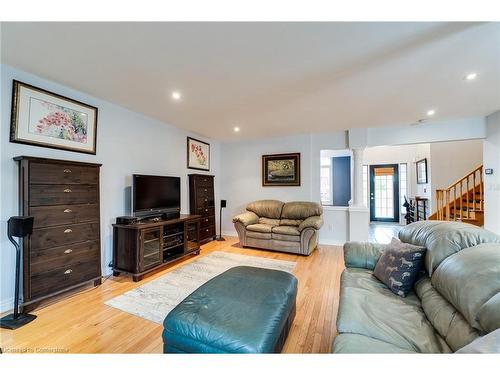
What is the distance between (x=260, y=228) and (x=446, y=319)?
3.20 m

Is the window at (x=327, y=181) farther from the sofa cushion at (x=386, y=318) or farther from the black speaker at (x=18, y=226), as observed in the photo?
the black speaker at (x=18, y=226)

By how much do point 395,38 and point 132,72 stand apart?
2405 millimetres

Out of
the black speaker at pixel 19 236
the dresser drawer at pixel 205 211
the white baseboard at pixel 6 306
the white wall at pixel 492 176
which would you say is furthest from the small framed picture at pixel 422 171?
the white baseboard at pixel 6 306

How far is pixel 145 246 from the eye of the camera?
2.97 metres

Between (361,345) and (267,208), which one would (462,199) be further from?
(361,345)

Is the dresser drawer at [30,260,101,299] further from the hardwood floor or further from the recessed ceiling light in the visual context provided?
the recessed ceiling light

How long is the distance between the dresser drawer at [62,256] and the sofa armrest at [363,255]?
2846 mm

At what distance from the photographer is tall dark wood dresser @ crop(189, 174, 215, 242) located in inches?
180

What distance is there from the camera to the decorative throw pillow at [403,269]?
5.42 ft

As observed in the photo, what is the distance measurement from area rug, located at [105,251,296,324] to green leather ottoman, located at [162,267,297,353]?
29.8 inches
